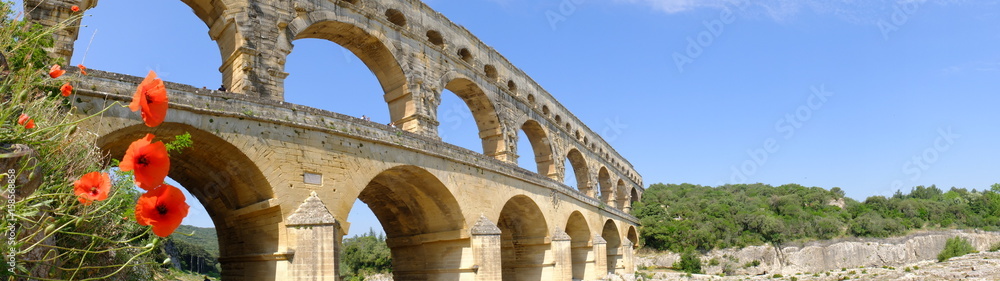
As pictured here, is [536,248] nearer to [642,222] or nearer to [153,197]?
[153,197]

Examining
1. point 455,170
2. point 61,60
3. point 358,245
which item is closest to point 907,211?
point 358,245

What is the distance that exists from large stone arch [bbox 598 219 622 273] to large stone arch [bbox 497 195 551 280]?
9399 mm

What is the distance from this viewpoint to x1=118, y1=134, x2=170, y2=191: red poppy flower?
2496 mm

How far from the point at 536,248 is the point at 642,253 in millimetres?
20804

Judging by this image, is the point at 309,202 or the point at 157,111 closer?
the point at 157,111

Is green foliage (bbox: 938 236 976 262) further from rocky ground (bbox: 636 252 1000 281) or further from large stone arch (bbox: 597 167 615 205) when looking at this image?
large stone arch (bbox: 597 167 615 205)

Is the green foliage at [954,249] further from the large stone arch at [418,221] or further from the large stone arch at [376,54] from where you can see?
the large stone arch at [418,221]

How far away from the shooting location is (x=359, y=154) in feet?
39.1

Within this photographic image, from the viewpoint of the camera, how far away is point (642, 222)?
3928cm

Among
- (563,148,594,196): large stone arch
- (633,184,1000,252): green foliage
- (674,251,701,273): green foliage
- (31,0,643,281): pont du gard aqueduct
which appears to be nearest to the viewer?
(31,0,643,281): pont du gard aqueduct

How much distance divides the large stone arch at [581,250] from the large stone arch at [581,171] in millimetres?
8275

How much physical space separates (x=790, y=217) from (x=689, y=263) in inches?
440

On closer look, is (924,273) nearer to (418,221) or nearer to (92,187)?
(418,221)

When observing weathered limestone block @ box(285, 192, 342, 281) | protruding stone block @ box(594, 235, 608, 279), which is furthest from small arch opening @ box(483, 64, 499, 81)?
weathered limestone block @ box(285, 192, 342, 281)
